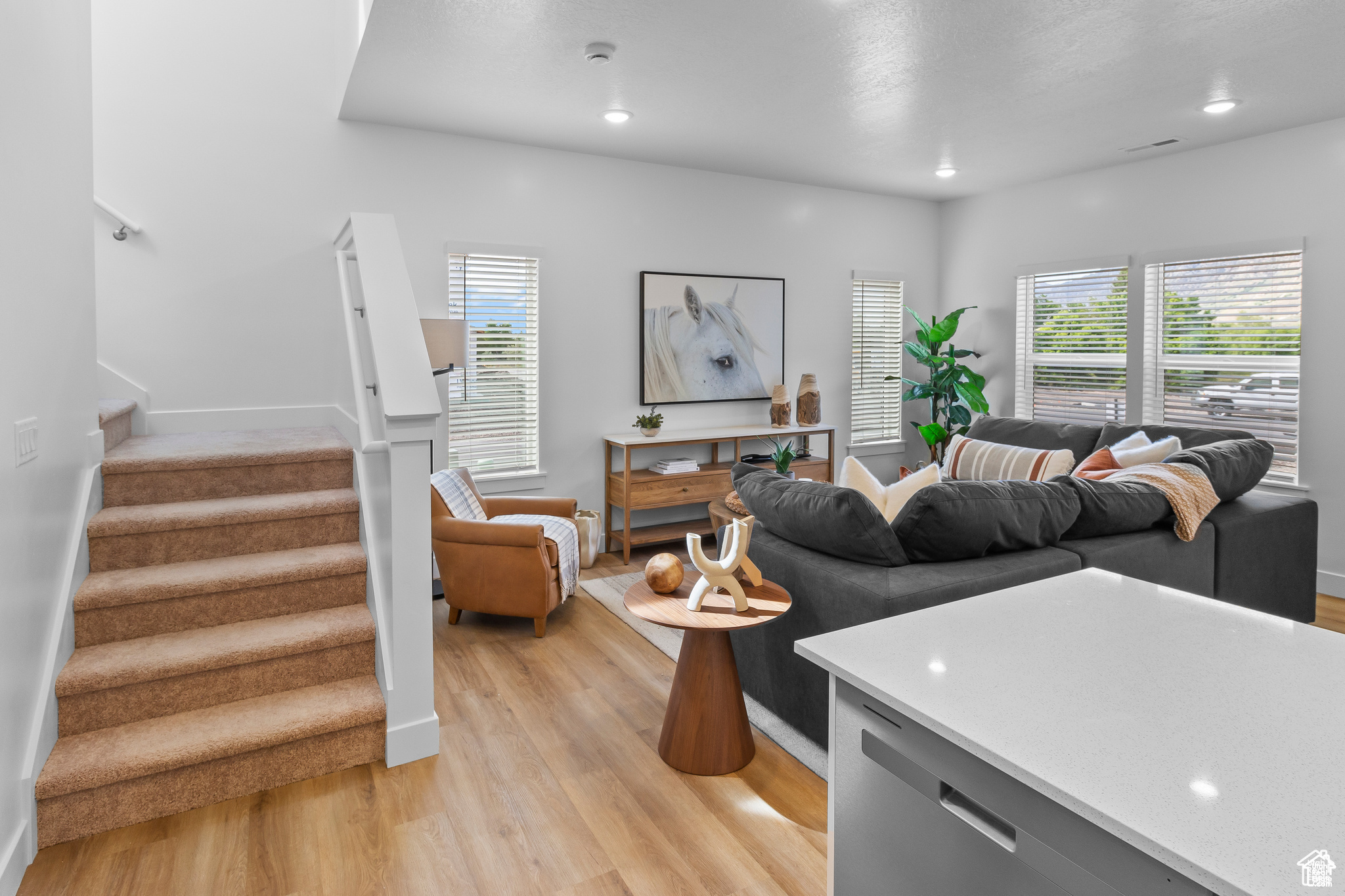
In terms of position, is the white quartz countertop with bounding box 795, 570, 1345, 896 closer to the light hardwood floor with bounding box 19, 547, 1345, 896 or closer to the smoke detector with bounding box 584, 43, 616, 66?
the light hardwood floor with bounding box 19, 547, 1345, 896

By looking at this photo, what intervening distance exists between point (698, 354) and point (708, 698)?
10.6ft

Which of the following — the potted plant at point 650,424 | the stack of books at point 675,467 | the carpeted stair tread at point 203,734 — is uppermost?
the potted plant at point 650,424

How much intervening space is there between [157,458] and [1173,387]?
558cm

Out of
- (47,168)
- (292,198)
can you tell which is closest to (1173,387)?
(292,198)

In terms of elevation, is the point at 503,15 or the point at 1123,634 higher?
the point at 503,15

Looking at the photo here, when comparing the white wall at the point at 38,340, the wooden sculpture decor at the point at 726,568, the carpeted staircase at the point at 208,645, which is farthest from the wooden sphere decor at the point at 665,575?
the white wall at the point at 38,340

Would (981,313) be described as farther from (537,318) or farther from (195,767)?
(195,767)

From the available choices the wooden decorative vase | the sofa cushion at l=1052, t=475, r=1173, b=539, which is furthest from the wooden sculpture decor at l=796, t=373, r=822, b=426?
the sofa cushion at l=1052, t=475, r=1173, b=539

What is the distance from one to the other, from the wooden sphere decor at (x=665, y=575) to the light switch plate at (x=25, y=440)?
1.77 metres

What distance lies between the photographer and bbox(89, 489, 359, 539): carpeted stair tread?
266 centimetres

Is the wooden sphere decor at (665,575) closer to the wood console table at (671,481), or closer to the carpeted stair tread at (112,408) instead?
the wood console table at (671,481)

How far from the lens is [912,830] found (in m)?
1.06

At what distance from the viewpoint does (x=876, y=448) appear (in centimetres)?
631

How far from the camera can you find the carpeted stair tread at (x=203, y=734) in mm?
2098
